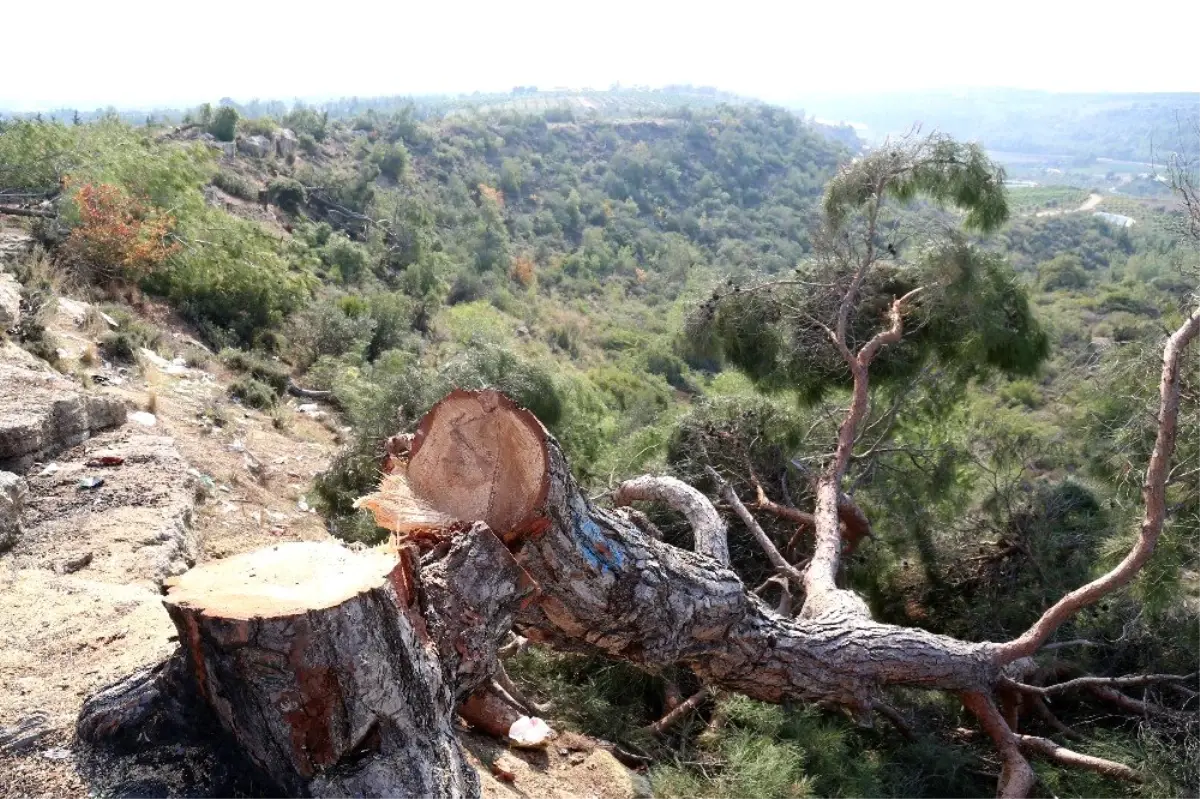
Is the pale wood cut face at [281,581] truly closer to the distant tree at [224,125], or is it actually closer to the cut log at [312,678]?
the cut log at [312,678]

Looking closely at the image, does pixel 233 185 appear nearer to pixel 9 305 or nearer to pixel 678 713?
pixel 9 305

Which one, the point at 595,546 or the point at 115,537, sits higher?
the point at 595,546

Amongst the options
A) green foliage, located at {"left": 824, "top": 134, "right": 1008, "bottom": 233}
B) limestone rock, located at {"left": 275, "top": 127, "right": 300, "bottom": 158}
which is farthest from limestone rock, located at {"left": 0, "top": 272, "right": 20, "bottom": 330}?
limestone rock, located at {"left": 275, "top": 127, "right": 300, "bottom": 158}

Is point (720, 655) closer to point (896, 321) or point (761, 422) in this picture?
point (761, 422)

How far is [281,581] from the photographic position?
197cm

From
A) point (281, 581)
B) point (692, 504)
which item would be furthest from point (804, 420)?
point (281, 581)

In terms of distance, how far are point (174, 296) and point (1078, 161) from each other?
91558mm

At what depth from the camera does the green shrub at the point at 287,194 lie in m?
24.5

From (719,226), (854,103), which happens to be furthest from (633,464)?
(854,103)

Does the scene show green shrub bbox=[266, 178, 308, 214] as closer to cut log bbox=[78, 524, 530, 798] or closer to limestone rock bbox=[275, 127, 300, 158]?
limestone rock bbox=[275, 127, 300, 158]

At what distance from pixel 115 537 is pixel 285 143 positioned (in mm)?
31429

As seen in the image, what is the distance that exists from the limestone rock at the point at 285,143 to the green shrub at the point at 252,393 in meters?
25.7

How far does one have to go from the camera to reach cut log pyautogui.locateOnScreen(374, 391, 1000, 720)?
8.18ft

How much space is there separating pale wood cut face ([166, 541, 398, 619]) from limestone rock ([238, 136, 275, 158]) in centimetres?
2979
